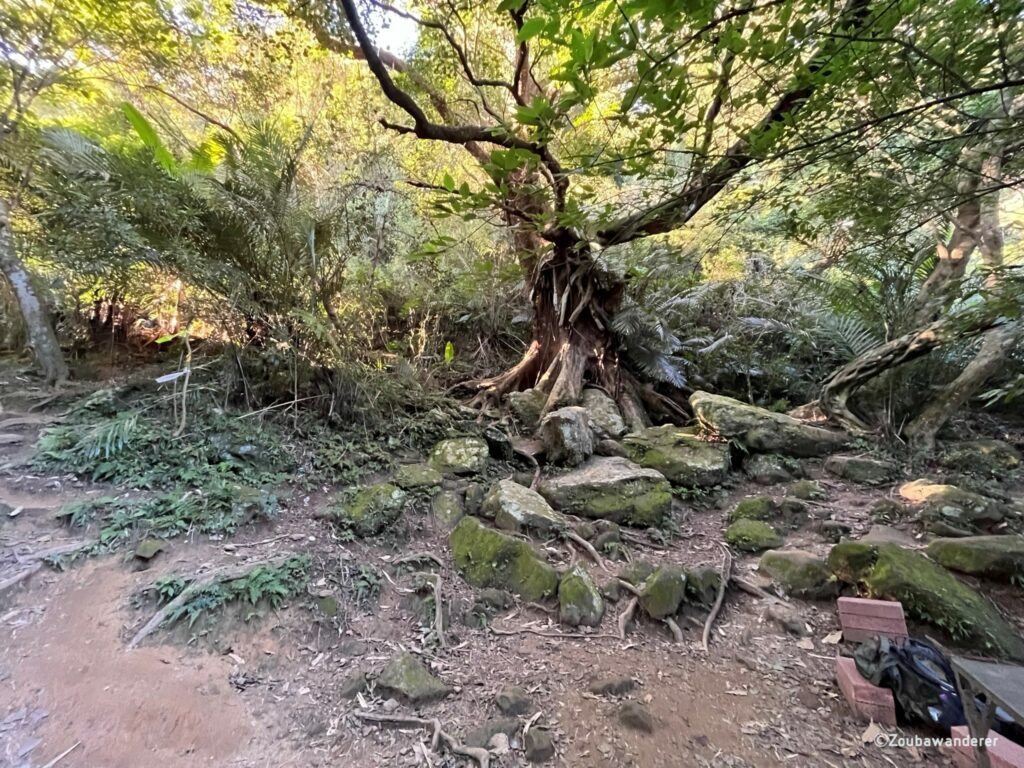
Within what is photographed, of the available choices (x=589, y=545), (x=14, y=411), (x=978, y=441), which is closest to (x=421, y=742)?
(x=589, y=545)

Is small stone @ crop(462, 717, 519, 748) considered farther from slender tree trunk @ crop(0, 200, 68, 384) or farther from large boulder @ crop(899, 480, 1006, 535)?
slender tree trunk @ crop(0, 200, 68, 384)

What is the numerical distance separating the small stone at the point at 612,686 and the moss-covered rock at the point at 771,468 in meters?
3.07

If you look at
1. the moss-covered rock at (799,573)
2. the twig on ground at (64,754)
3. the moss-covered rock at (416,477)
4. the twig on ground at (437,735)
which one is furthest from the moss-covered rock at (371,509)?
the moss-covered rock at (799,573)

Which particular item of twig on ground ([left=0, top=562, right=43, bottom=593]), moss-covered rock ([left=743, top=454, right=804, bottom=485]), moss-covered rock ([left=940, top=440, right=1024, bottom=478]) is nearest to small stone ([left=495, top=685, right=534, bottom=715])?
twig on ground ([left=0, top=562, right=43, bottom=593])

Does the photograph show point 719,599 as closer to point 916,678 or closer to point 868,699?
point 868,699

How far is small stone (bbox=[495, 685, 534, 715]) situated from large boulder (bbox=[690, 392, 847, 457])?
3.78 m

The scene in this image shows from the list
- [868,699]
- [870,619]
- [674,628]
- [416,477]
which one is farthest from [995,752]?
[416,477]

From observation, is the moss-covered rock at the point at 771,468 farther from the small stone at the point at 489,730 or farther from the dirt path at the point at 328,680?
the small stone at the point at 489,730

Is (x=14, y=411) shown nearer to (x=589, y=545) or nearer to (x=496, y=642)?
(x=496, y=642)

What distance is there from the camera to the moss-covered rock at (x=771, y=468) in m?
4.56

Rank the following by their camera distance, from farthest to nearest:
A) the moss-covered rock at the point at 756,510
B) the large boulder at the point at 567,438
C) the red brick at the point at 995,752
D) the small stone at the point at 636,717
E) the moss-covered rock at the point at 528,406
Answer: the moss-covered rock at the point at 528,406
the large boulder at the point at 567,438
the moss-covered rock at the point at 756,510
the small stone at the point at 636,717
the red brick at the point at 995,752

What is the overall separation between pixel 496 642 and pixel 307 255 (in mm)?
3695

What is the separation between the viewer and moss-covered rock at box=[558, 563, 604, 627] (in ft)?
9.09

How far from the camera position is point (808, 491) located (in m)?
4.12
